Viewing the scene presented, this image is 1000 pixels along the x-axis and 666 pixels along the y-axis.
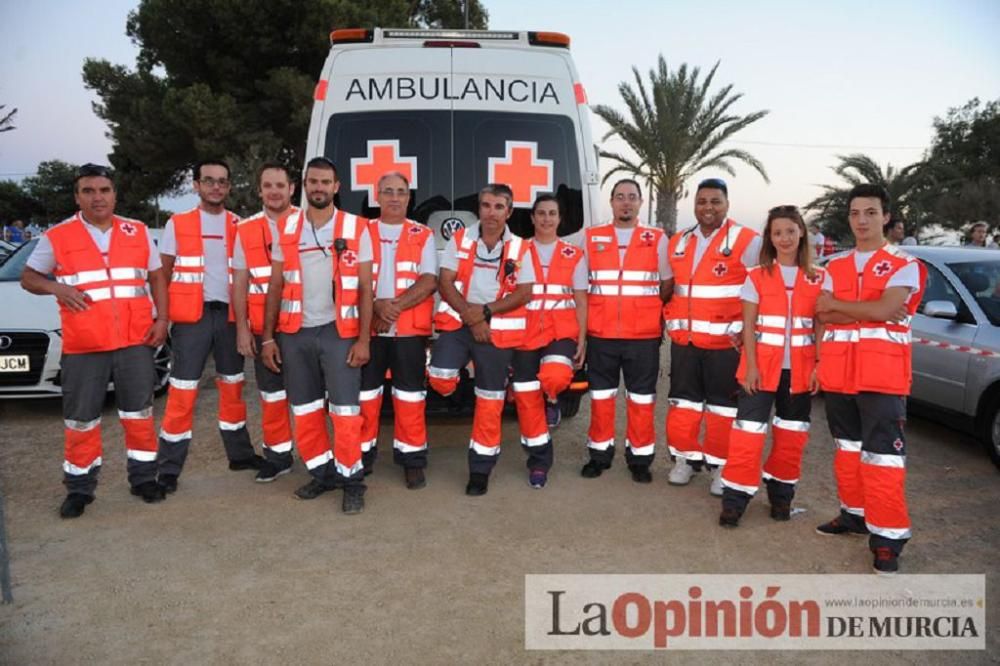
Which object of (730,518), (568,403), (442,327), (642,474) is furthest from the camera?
(568,403)

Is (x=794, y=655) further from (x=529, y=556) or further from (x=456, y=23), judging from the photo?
(x=456, y=23)

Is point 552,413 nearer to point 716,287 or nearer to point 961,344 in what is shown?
point 716,287

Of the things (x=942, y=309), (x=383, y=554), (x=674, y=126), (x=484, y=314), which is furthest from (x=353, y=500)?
(x=674, y=126)

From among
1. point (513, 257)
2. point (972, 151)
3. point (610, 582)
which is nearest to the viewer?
point (610, 582)

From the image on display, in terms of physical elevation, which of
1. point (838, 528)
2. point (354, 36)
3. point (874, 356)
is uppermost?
point (354, 36)

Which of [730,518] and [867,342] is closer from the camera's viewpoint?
[867,342]

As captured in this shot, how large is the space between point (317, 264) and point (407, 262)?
520 millimetres

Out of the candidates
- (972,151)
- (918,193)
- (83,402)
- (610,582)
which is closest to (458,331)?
(610,582)

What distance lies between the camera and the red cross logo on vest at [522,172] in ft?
15.5

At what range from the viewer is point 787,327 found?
383 centimetres

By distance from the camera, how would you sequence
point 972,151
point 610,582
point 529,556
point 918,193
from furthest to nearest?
point 972,151 < point 918,193 < point 529,556 < point 610,582

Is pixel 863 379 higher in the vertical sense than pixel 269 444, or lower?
higher

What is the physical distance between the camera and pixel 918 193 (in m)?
24.1

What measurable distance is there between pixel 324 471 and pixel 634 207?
8.18 ft
